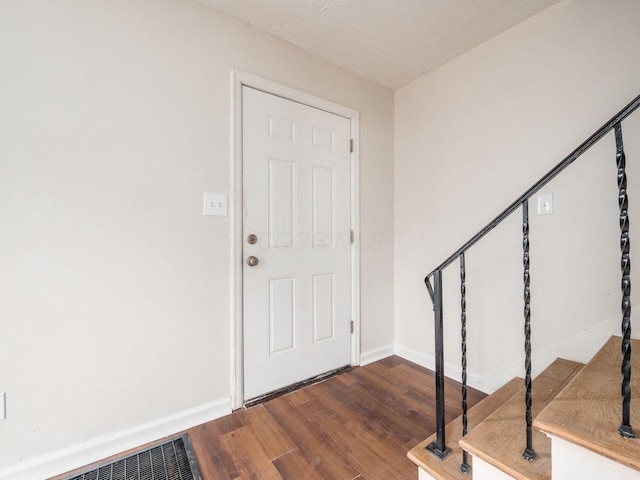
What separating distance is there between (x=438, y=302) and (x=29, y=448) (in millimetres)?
1875

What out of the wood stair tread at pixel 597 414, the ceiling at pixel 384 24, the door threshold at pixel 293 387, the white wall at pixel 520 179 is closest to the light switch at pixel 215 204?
the ceiling at pixel 384 24

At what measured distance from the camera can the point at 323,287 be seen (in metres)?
2.20

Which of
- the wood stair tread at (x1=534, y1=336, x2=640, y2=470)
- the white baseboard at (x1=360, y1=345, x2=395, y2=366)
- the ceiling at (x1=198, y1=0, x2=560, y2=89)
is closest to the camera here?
the wood stair tread at (x1=534, y1=336, x2=640, y2=470)

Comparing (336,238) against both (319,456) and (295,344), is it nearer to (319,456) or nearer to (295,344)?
(295,344)

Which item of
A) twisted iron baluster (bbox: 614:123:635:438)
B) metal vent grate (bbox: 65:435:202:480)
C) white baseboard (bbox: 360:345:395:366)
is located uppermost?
twisted iron baluster (bbox: 614:123:635:438)

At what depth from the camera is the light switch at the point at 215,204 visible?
1.71m

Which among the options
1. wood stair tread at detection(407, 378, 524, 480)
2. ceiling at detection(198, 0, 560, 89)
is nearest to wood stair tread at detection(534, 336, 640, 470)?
wood stair tread at detection(407, 378, 524, 480)

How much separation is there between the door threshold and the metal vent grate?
17.7 inches

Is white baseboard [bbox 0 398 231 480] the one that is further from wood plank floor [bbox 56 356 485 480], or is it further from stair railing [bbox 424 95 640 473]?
stair railing [bbox 424 95 640 473]

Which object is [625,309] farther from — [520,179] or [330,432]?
[330,432]

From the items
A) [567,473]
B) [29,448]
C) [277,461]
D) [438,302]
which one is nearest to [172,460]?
[277,461]

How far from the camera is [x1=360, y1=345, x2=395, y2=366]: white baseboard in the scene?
2408mm

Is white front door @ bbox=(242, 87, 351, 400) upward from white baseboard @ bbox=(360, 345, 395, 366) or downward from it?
upward

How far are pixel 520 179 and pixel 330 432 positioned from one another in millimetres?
1819
